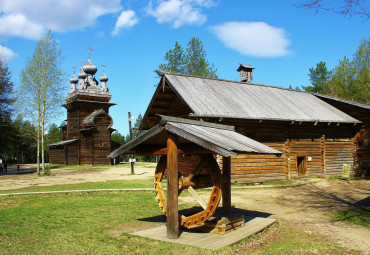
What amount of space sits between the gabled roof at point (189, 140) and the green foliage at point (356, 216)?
13.1 ft

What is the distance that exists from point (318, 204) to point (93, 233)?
30.5 ft

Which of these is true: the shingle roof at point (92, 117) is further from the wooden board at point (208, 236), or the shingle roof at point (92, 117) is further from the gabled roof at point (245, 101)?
the wooden board at point (208, 236)

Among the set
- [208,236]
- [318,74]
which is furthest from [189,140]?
[318,74]

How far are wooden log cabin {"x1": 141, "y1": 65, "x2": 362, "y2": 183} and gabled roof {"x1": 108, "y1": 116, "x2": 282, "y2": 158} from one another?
849 centimetres

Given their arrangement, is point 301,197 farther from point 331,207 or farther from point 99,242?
point 99,242

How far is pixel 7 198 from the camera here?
46.9 feet

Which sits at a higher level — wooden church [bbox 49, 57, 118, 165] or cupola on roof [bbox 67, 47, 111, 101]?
cupola on roof [bbox 67, 47, 111, 101]

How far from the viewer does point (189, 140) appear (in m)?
7.27

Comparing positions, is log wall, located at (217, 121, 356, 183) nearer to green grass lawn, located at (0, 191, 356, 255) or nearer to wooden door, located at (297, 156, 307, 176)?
wooden door, located at (297, 156, 307, 176)

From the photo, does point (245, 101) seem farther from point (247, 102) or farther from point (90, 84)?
point (90, 84)

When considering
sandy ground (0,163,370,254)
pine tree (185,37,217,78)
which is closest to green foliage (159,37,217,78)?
pine tree (185,37,217,78)

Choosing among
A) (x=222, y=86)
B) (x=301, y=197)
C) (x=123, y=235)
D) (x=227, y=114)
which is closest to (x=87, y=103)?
(x=222, y=86)

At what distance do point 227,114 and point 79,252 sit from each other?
43.3 ft

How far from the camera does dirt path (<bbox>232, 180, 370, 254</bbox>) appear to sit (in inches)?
336
